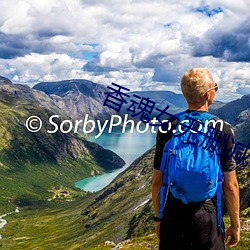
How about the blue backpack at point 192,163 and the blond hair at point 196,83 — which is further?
the blond hair at point 196,83

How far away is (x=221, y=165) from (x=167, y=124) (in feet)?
6.52

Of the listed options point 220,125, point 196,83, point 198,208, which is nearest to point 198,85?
point 196,83

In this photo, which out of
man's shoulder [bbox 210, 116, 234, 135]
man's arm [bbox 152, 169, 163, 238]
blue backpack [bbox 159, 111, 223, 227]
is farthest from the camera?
man's arm [bbox 152, 169, 163, 238]

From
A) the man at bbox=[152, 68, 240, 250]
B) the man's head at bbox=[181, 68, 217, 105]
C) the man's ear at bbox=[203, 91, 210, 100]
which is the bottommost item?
the man at bbox=[152, 68, 240, 250]

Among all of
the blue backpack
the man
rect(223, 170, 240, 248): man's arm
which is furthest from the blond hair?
rect(223, 170, 240, 248): man's arm

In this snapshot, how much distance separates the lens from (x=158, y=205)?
11453 mm

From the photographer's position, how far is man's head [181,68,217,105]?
1055 cm

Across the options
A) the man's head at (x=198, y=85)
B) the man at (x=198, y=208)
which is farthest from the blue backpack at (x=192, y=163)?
the man's head at (x=198, y=85)

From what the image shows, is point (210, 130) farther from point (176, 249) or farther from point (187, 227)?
point (176, 249)

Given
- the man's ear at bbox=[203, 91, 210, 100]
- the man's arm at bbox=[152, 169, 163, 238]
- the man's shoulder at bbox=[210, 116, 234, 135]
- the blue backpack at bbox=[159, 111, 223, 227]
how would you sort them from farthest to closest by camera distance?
the man's arm at bbox=[152, 169, 163, 238], the man's ear at bbox=[203, 91, 210, 100], the man's shoulder at bbox=[210, 116, 234, 135], the blue backpack at bbox=[159, 111, 223, 227]

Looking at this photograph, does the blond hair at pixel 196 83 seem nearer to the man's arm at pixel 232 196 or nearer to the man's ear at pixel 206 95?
the man's ear at pixel 206 95

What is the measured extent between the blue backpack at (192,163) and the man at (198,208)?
274mm

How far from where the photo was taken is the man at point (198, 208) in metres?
10.5

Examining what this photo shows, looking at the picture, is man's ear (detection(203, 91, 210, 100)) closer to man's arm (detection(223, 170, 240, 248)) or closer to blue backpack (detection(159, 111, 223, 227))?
blue backpack (detection(159, 111, 223, 227))
